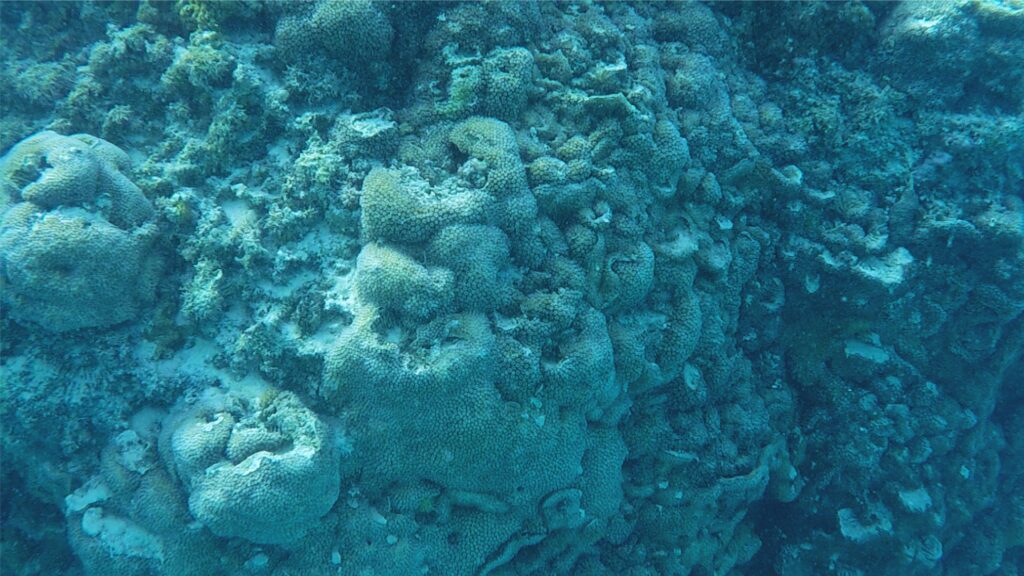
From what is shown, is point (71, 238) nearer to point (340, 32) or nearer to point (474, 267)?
point (340, 32)

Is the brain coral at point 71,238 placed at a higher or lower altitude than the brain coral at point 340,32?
lower

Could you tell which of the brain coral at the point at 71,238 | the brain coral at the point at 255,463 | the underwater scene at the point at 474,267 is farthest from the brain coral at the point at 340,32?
the brain coral at the point at 255,463

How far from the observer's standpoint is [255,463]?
337cm

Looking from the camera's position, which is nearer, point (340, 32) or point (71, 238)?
point (71, 238)

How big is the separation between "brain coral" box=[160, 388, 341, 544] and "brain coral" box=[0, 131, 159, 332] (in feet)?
3.01

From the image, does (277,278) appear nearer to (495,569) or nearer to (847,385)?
(495,569)

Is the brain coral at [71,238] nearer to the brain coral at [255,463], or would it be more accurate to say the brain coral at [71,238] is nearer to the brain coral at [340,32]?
the brain coral at [255,463]

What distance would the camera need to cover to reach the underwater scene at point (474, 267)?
11.8 ft

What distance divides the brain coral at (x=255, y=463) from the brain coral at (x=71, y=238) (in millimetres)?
918

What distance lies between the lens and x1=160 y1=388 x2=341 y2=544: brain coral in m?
3.36

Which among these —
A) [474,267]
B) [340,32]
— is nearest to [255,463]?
[474,267]

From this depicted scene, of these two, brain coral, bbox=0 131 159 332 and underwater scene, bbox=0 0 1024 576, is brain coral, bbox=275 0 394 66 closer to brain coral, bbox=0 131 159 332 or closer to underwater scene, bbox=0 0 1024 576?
underwater scene, bbox=0 0 1024 576

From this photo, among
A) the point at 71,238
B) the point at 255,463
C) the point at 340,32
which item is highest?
the point at 340,32

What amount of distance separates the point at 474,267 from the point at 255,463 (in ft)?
5.62
